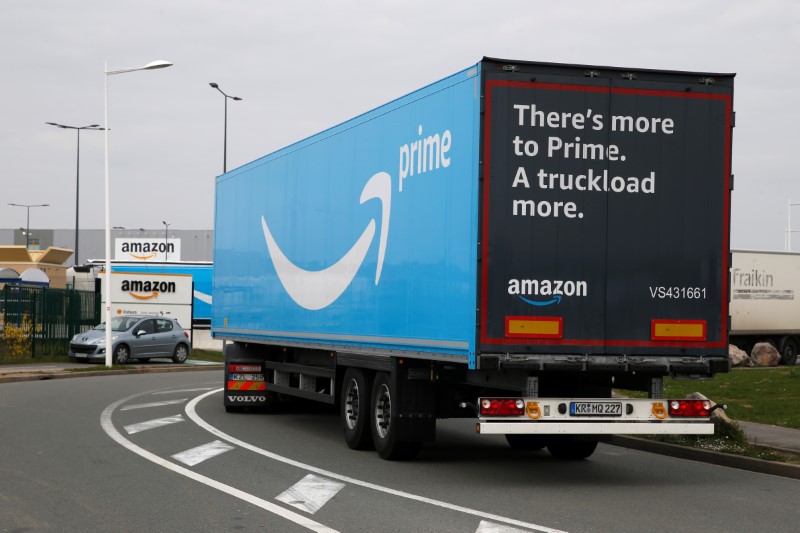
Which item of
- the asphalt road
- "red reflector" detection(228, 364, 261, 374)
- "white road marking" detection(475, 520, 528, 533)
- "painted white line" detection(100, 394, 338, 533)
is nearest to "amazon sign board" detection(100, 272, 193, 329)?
"red reflector" detection(228, 364, 261, 374)

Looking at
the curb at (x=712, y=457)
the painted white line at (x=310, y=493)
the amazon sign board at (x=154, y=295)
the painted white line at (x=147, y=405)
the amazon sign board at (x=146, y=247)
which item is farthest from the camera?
the amazon sign board at (x=146, y=247)

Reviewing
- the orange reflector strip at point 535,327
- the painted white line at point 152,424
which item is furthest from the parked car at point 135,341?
the orange reflector strip at point 535,327

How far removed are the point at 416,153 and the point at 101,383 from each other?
16.5 meters

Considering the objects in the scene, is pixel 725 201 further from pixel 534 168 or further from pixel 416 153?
pixel 416 153

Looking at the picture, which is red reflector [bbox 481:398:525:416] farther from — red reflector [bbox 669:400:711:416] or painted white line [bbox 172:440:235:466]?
painted white line [bbox 172:440:235:466]

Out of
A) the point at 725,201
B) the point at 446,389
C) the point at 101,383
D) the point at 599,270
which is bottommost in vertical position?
the point at 101,383

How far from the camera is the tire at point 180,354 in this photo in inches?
1489

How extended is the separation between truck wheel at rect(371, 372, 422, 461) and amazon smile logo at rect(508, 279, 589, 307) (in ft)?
7.14

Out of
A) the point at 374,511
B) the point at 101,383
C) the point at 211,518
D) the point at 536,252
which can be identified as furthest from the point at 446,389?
the point at 101,383

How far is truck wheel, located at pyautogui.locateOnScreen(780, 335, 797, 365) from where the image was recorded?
41.5 m

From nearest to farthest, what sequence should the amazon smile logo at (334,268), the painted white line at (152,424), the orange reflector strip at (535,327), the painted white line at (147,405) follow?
the orange reflector strip at (535,327)
the amazon smile logo at (334,268)
the painted white line at (152,424)
the painted white line at (147,405)

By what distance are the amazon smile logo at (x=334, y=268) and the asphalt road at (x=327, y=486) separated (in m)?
1.94

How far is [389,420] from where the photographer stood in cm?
1262

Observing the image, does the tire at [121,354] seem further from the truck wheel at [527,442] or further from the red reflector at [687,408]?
the red reflector at [687,408]
